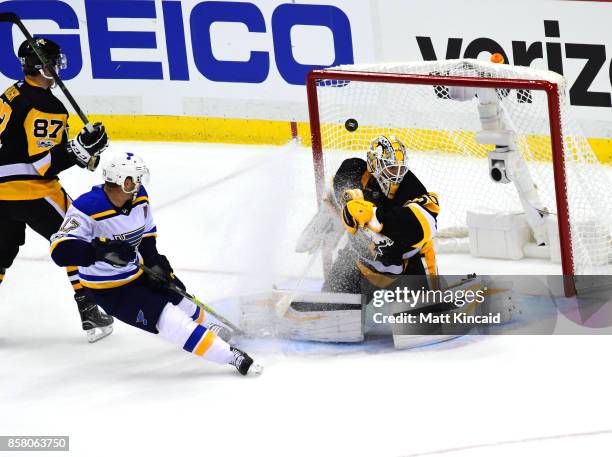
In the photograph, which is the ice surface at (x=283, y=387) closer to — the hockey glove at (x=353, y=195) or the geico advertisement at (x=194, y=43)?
the hockey glove at (x=353, y=195)

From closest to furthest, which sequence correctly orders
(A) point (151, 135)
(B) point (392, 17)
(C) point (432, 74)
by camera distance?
(C) point (432, 74), (B) point (392, 17), (A) point (151, 135)

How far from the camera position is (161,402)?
3.88 metres

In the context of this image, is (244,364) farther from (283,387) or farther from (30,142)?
(30,142)

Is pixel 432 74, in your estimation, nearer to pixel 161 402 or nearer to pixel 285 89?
pixel 161 402

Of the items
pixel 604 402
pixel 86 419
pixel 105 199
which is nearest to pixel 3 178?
pixel 105 199

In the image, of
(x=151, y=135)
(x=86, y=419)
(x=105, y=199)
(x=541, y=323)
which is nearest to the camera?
(x=86, y=419)

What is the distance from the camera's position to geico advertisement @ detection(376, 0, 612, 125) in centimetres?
592

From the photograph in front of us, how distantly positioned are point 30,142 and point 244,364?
1.32m

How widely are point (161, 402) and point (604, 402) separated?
1424mm

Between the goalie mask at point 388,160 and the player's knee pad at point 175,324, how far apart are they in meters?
0.87

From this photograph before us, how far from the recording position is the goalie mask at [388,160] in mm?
4199

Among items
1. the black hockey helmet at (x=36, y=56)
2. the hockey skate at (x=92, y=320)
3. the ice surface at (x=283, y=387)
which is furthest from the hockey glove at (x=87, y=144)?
the ice surface at (x=283, y=387)

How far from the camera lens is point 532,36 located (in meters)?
6.01

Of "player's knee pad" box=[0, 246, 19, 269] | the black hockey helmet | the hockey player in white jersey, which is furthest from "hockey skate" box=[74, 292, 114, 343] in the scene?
the black hockey helmet
